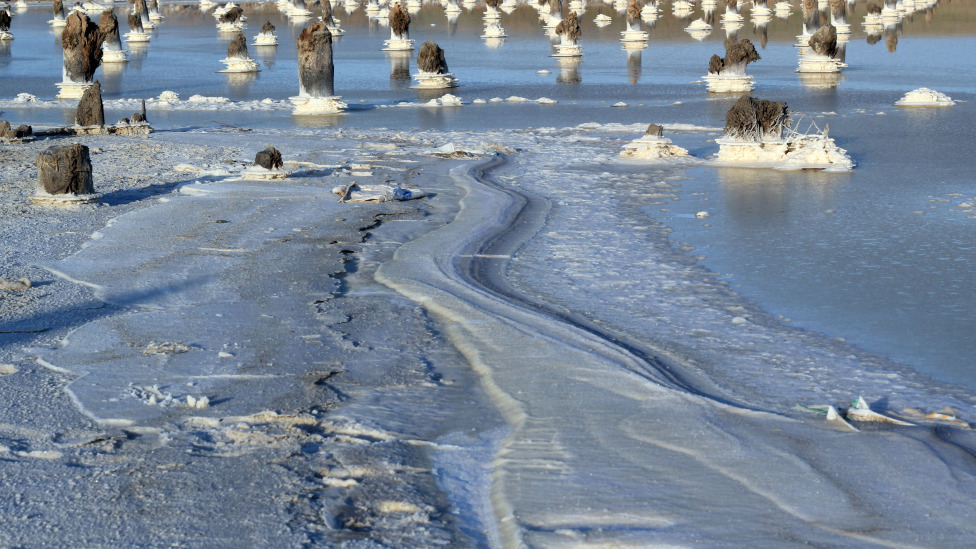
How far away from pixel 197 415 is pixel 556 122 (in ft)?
65.7

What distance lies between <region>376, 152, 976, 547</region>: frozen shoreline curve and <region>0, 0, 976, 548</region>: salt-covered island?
19mm

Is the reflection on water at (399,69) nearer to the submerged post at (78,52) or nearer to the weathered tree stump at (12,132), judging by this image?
the submerged post at (78,52)

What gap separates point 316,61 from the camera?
27.0 m

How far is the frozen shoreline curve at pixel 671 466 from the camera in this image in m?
4.98

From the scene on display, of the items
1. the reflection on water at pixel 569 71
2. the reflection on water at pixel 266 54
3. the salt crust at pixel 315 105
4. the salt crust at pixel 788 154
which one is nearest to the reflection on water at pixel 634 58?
the reflection on water at pixel 569 71

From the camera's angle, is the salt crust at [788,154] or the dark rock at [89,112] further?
the dark rock at [89,112]

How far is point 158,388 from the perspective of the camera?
6.57 metres

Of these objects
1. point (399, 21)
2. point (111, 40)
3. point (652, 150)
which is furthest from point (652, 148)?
point (111, 40)

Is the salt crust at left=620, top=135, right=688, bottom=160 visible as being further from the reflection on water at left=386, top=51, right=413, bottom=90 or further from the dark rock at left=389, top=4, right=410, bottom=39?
the dark rock at left=389, top=4, right=410, bottom=39

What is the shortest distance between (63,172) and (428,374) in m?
7.45

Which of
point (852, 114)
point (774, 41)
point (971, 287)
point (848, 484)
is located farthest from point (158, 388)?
point (774, 41)

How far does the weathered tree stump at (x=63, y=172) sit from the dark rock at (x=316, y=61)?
14.0 metres

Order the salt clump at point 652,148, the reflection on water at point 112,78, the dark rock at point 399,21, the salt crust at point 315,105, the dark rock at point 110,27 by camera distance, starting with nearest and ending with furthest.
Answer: the salt clump at point 652,148, the salt crust at point 315,105, the reflection on water at point 112,78, the dark rock at point 110,27, the dark rock at point 399,21

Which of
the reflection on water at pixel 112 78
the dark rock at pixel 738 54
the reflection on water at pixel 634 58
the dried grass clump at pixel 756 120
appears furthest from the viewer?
the reflection on water at pixel 634 58
